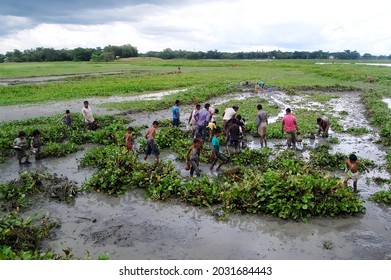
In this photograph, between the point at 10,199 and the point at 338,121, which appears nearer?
the point at 10,199

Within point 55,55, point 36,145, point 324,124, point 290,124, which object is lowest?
point 36,145

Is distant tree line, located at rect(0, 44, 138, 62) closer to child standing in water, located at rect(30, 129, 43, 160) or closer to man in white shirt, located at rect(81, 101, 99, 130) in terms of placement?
man in white shirt, located at rect(81, 101, 99, 130)

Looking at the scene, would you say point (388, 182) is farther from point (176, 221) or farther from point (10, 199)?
point (10, 199)

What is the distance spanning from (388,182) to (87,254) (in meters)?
9.18

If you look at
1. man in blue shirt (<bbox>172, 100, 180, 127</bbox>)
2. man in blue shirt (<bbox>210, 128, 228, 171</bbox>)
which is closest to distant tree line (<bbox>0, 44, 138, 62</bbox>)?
man in blue shirt (<bbox>172, 100, 180, 127</bbox>)

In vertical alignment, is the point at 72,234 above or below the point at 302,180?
below

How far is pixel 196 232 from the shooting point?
8.22 metres

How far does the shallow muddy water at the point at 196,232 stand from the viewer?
737cm

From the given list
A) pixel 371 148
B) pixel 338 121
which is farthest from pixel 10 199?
pixel 338 121

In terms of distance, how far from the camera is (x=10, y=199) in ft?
32.5

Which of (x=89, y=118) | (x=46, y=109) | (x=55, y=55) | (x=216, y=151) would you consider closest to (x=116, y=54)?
(x=55, y=55)

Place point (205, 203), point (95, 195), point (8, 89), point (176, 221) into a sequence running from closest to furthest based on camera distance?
point (176, 221) < point (205, 203) < point (95, 195) < point (8, 89)

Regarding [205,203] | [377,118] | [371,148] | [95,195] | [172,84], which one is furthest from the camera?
[172,84]

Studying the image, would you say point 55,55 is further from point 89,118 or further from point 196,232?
point 196,232
